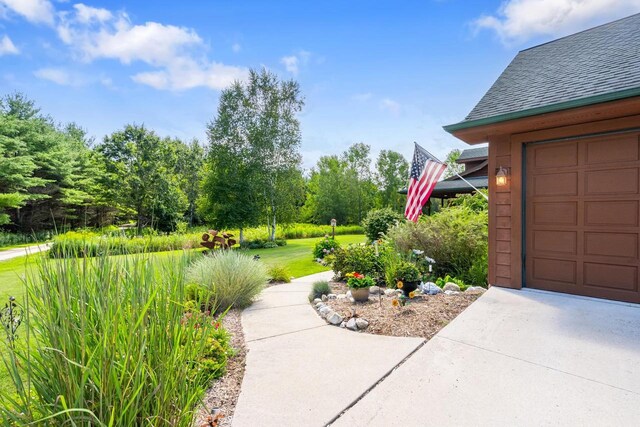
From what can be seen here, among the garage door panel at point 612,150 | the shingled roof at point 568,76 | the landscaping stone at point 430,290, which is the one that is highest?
the shingled roof at point 568,76

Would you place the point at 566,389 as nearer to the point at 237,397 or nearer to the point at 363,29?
the point at 237,397

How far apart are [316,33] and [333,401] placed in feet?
28.3

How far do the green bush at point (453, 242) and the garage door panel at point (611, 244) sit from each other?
167 cm

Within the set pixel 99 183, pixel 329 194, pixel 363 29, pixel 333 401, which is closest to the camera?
pixel 333 401

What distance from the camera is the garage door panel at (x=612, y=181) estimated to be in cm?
408

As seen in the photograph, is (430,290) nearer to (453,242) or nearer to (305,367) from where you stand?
(453,242)

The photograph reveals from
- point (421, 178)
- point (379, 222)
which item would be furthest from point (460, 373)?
point (379, 222)

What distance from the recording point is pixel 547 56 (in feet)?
19.6

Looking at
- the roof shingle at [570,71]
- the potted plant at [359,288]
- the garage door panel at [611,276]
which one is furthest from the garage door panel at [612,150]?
the potted plant at [359,288]

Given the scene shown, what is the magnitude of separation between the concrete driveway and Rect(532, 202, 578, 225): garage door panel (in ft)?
4.47

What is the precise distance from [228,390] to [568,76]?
628 centimetres

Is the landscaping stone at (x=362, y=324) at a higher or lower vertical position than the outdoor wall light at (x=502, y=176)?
lower

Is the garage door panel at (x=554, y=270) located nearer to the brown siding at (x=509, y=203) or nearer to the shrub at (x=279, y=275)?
the brown siding at (x=509, y=203)

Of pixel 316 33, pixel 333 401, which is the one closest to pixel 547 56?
pixel 316 33
